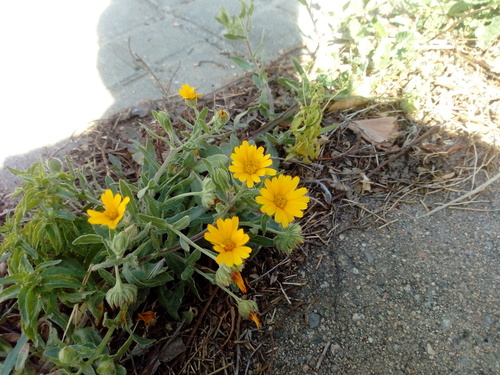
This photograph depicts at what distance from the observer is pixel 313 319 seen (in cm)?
160

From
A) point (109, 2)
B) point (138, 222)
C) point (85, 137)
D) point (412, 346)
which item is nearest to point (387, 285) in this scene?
point (412, 346)

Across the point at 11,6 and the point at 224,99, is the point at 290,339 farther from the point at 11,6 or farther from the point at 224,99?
the point at 11,6

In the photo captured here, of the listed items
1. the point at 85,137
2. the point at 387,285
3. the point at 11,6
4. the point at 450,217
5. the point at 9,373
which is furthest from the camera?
the point at 11,6

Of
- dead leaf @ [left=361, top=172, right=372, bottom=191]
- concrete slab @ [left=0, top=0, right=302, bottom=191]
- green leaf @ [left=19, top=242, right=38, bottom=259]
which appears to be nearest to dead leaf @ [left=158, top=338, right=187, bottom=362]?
green leaf @ [left=19, top=242, right=38, bottom=259]

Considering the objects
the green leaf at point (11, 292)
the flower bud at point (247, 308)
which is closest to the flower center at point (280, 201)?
the flower bud at point (247, 308)

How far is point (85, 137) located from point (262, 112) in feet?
3.24

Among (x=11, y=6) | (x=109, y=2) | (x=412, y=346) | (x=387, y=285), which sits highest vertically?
(x=11, y=6)

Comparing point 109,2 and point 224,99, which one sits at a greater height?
point 109,2

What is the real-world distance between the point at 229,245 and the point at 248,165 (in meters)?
0.26

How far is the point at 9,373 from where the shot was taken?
139 cm

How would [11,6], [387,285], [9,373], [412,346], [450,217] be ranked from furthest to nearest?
[11,6] → [450,217] → [387,285] → [412,346] → [9,373]

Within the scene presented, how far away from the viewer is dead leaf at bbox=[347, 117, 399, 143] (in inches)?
83.6

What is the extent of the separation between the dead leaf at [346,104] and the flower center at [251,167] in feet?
3.48

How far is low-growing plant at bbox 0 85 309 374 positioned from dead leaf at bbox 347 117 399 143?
806 millimetres
